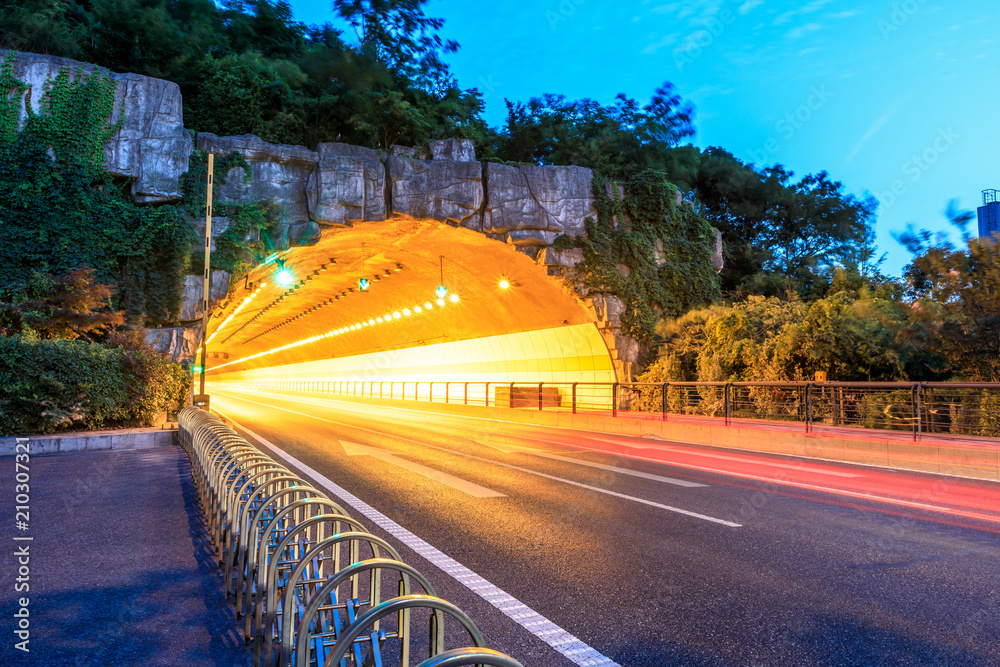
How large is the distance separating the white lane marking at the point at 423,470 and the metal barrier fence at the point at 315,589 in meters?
2.98

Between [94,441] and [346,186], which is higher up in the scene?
[346,186]

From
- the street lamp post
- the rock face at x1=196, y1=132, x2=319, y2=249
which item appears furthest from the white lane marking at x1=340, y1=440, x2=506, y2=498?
the rock face at x1=196, y1=132, x2=319, y2=249

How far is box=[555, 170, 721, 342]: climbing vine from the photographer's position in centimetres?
2666

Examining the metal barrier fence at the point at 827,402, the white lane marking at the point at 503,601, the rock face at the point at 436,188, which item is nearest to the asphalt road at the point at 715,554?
the white lane marking at the point at 503,601

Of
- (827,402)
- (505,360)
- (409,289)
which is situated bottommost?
(827,402)

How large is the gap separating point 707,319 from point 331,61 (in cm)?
2033

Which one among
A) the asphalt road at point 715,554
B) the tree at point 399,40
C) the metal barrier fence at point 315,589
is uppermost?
the tree at point 399,40

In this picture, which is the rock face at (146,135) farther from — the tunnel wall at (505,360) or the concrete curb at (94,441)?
the tunnel wall at (505,360)

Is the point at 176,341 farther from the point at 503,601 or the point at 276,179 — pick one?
the point at 503,601

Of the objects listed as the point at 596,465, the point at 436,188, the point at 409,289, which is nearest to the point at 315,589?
the point at 596,465

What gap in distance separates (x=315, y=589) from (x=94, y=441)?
12315mm

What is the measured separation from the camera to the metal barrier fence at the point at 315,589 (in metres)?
2.28

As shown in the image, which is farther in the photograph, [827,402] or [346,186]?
[346,186]

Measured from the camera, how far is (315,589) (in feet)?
12.9
